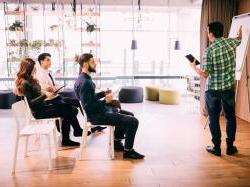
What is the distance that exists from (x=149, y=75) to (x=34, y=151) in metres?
5.31

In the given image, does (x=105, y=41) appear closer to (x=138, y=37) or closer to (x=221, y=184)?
(x=138, y=37)

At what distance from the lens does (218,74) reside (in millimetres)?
3850

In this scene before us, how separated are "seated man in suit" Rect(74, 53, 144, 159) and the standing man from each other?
952 mm

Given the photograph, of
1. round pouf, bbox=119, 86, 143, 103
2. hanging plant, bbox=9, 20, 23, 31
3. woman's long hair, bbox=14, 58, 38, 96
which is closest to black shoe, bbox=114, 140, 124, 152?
woman's long hair, bbox=14, 58, 38, 96

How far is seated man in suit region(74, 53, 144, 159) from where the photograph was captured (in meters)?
3.74

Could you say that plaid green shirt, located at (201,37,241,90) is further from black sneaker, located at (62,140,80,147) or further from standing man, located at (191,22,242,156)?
black sneaker, located at (62,140,80,147)

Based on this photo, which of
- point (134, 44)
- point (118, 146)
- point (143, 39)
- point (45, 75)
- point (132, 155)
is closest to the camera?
point (132, 155)

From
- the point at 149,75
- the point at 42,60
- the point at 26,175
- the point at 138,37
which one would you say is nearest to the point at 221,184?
the point at 26,175

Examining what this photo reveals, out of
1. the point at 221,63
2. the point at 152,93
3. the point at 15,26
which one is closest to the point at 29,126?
the point at 221,63

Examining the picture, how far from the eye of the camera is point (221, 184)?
3.21 metres

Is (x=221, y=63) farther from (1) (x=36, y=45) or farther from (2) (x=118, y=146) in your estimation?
(1) (x=36, y=45)

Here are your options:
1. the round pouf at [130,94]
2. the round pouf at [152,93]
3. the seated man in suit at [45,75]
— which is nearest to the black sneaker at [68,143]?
the seated man in suit at [45,75]

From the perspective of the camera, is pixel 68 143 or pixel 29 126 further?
pixel 68 143

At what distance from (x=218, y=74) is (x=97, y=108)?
149cm
